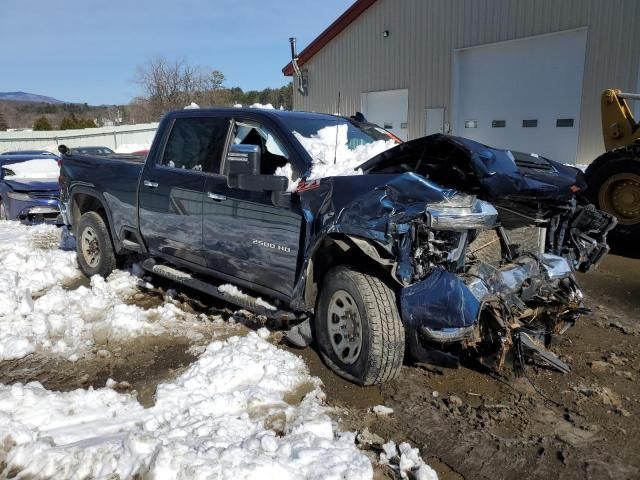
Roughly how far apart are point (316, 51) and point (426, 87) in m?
5.40

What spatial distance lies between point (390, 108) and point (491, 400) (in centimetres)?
1435

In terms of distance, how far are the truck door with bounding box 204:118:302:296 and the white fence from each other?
26938 mm

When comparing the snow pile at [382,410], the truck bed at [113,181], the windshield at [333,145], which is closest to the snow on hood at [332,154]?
the windshield at [333,145]

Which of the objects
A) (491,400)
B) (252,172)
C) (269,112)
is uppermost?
(269,112)

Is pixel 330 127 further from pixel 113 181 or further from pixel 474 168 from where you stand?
pixel 113 181

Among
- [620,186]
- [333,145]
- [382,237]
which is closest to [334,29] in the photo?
[620,186]

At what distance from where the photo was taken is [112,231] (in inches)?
241

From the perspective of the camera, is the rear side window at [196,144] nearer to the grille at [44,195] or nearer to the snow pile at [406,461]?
the snow pile at [406,461]

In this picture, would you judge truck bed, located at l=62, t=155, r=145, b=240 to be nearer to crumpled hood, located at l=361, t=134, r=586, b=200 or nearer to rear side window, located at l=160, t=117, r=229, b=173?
rear side window, located at l=160, t=117, r=229, b=173

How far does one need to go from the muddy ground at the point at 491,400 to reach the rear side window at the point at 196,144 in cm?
149

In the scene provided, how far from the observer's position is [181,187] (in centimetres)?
490

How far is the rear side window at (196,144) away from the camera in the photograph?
4.73 metres

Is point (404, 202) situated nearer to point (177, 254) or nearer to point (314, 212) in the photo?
point (314, 212)

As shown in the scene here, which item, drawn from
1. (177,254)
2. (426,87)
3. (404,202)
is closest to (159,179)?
(177,254)
